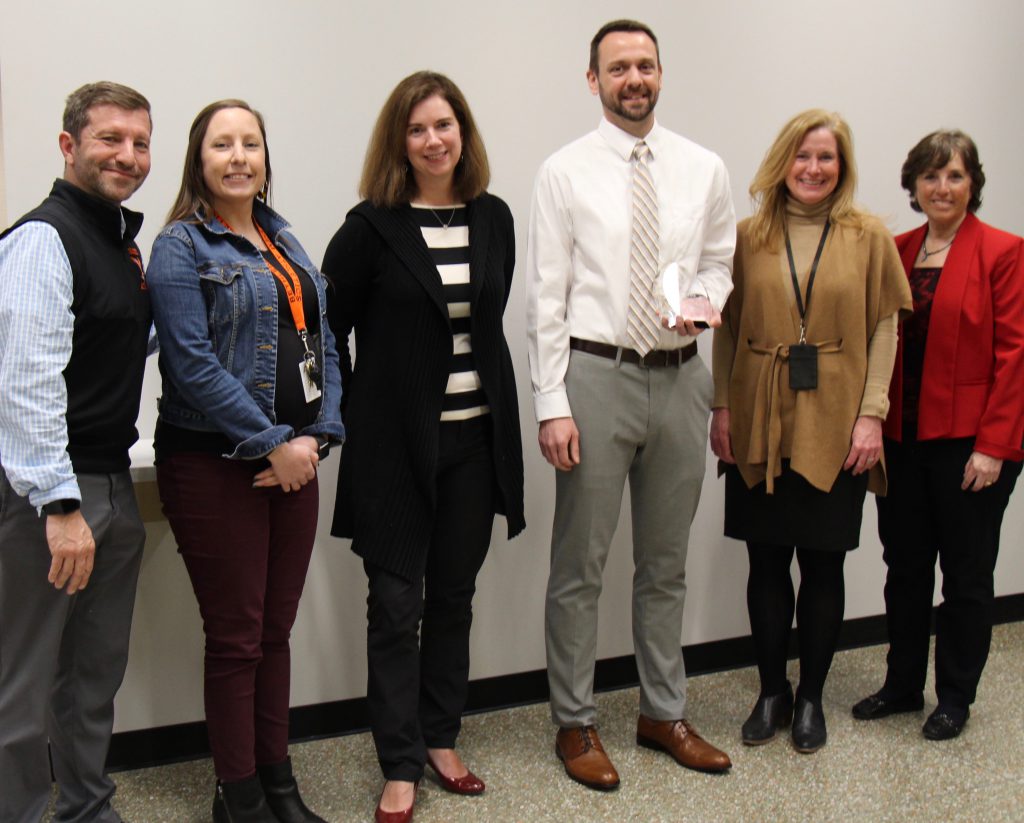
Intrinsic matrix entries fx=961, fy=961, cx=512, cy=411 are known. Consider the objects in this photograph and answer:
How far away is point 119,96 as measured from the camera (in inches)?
69.3

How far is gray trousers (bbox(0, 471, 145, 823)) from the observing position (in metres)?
1.73

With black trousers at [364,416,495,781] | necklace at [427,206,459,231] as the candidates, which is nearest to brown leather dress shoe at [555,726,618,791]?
black trousers at [364,416,495,781]

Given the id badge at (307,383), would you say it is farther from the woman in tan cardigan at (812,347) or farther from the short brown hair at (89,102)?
the woman in tan cardigan at (812,347)

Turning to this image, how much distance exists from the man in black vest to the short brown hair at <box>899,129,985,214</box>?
6.35 feet

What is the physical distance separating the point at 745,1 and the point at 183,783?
270 centimetres

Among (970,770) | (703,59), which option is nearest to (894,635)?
(970,770)

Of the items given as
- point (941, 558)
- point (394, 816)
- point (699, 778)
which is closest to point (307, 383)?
point (394, 816)

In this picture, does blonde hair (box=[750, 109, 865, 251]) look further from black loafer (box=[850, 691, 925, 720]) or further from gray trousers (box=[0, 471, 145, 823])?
gray trousers (box=[0, 471, 145, 823])

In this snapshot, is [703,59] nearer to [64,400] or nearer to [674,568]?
[674,568]

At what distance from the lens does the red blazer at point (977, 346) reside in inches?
97.8

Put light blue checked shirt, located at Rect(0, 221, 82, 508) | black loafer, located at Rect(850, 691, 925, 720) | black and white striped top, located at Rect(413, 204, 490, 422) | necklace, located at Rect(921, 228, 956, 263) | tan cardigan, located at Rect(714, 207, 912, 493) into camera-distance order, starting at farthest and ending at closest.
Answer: black loafer, located at Rect(850, 691, 925, 720), necklace, located at Rect(921, 228, 956, 263), tan cardigan, located at Rect(714, 207, 912, 493), black and white striped top, located at Rect(413, 204, 490, 422), light blue checked shirt, located at Rect(0, 221, 82, 508)

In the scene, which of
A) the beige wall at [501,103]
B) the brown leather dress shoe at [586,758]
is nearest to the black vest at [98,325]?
the beige wall at [501,103]

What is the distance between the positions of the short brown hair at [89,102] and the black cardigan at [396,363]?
20.4 inches

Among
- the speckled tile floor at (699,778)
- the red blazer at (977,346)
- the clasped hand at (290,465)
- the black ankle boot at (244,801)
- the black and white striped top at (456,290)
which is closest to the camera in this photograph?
the clasped hand at (290,465)
